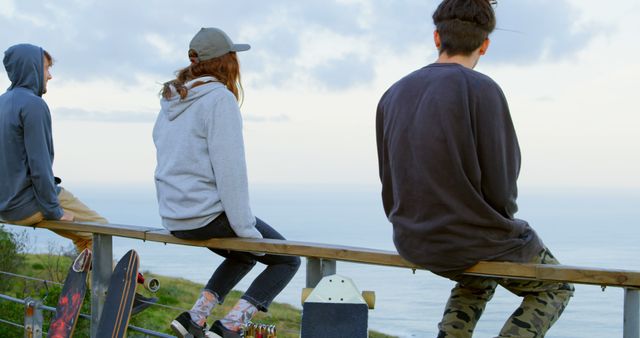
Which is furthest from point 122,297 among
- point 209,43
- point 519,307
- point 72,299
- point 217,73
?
point 519,307

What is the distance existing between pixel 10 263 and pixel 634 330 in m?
14.3

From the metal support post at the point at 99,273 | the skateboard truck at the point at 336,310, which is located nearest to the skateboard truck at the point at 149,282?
the metal support post at the point at 99,273

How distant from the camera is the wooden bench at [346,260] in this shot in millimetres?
2742

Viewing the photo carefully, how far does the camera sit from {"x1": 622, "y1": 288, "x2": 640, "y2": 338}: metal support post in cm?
275

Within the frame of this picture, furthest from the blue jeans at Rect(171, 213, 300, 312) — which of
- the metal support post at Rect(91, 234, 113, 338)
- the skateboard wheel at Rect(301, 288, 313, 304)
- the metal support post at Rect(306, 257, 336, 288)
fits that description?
the metal support post at Rect(91, 234, 113, 338)

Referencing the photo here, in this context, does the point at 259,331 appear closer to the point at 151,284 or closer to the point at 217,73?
the point at 151,284

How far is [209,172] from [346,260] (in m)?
0.80

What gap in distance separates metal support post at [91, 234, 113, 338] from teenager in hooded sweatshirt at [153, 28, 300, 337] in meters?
0.66

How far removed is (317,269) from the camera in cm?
356

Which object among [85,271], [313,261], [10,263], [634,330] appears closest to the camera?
[634,330]

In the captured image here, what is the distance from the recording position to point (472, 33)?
3020 mm

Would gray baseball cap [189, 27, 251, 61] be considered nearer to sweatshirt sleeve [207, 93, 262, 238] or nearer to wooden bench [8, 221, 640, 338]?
sweatshirt sleeve [207, 93, 262, 238]

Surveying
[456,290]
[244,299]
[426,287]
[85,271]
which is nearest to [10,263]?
[85,271]

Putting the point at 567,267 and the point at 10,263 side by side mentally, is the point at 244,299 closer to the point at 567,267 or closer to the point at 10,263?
the point at 567,267
